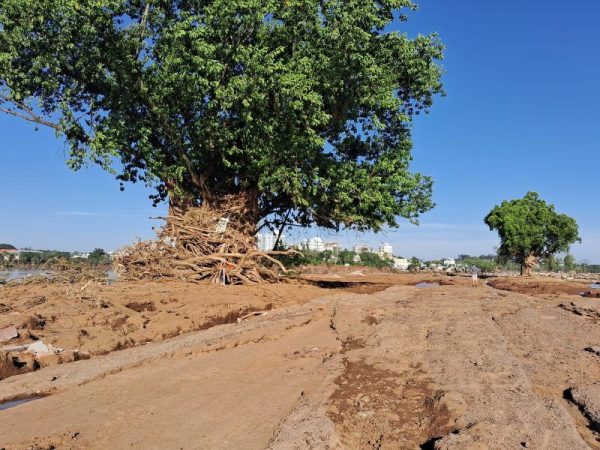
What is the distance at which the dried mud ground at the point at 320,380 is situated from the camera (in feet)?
12.9

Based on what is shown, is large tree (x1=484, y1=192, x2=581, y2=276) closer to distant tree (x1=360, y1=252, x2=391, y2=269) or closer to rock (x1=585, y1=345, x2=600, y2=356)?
distant tree (x1=360, y1=252, x2=391, y2=269)

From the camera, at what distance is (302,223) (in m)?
18.1

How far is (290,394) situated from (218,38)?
37.1ft

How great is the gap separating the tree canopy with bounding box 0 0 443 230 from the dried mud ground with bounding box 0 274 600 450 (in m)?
5.76

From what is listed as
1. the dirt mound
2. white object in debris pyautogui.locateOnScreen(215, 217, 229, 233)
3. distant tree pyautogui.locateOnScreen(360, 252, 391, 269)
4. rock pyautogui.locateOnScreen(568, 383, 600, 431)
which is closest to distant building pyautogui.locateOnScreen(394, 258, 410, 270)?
distant tree pyautogui.locateOnScreen(360, 252, 391, 269)

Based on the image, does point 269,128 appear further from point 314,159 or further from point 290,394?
point 290,394

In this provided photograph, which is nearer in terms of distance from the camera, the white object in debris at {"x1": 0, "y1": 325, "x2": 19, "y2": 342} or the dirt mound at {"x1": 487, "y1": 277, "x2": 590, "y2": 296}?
the white object in debris at {"x1": 0, "y1": 325, "x2": 19, "y2": 342}

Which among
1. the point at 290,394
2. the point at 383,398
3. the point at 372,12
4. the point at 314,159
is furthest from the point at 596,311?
the point at 372,12

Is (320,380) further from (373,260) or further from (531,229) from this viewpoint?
(373,260)

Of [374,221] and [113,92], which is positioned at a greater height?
[113,92]

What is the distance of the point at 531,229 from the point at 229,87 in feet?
119

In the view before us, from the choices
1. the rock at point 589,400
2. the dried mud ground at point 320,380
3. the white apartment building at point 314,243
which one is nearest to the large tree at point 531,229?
the white apartment building at point 314,243

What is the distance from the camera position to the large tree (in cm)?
4159

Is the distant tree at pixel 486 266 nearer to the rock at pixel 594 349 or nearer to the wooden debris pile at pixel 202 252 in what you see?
the wooden debris pile at pixel 202 252
